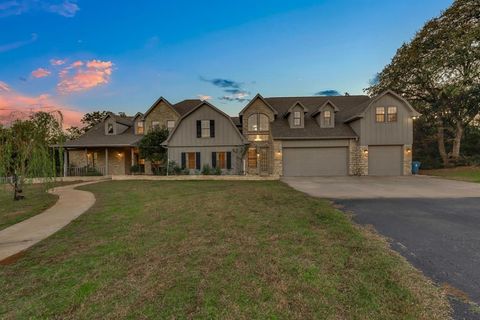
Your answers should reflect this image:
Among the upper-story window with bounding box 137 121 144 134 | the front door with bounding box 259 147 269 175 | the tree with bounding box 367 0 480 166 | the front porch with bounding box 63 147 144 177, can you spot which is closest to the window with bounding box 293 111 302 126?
the front door with bounding box 259 147 269 175

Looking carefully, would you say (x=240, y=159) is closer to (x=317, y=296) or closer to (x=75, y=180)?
(x=75, y=180)

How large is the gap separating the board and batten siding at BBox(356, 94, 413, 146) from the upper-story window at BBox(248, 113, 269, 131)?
7478 millimetres

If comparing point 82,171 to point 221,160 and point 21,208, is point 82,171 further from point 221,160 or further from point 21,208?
point 21,208

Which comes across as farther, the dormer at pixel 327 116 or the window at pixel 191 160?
the dormer at pixel 327 116

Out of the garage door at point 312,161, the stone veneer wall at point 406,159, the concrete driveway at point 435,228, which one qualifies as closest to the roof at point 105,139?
the garage door at point 312,161

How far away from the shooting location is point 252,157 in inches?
791

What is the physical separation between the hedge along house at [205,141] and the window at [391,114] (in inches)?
438

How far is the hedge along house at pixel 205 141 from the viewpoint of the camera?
1861cm

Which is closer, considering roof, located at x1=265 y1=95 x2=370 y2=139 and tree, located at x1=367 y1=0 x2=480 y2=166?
roof, located at x1=265 y1=95 x2=370 y2=139

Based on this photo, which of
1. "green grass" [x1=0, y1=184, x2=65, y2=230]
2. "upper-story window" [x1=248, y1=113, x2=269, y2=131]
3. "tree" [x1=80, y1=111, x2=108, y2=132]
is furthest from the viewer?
"tree" [x1=80, y1=111, x2=108, y2=132]

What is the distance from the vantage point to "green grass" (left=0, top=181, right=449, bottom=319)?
8.00 ft

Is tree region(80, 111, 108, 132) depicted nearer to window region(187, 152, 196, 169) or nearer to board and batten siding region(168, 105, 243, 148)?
board and batten siding region(168, 105, 243, 148)

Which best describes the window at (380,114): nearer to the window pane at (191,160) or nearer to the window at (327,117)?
the window at (327,117)

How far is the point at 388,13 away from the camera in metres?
17.7
